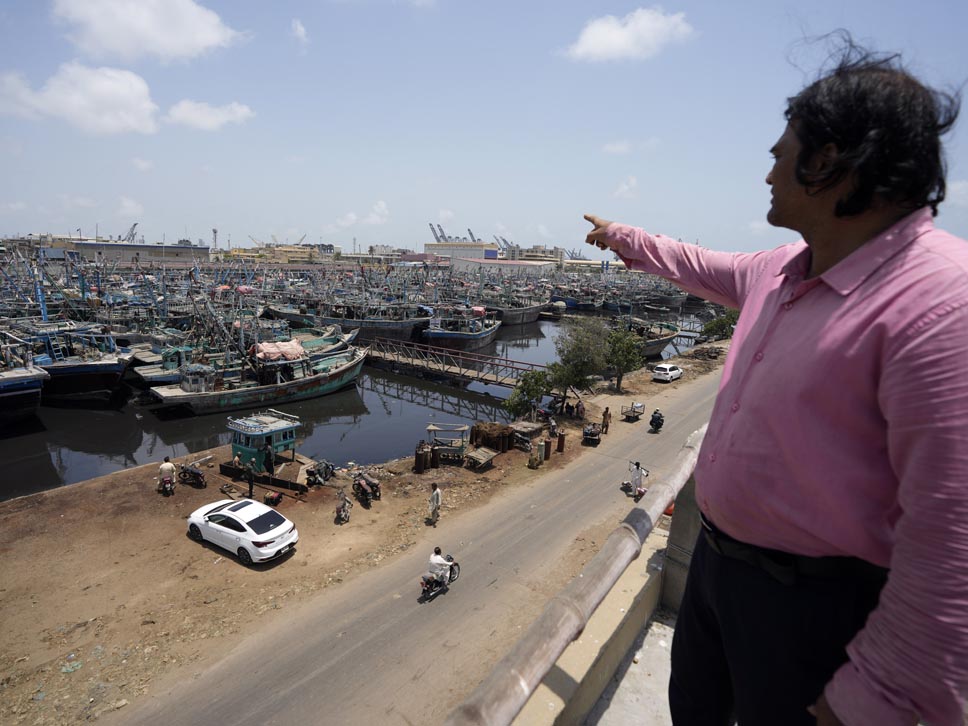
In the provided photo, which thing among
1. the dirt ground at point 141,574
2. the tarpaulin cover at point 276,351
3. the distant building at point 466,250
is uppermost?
the distant building at point 466,250

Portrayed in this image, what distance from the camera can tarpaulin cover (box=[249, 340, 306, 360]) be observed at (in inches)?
938

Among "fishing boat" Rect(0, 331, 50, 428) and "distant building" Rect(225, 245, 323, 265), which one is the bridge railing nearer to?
"fishing boat" Rect(0, 331, 50, 428)

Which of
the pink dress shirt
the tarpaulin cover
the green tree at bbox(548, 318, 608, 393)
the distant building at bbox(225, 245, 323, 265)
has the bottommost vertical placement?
the tarpaulin cover

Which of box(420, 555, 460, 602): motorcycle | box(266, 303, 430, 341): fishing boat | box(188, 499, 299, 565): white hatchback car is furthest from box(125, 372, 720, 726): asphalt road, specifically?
box(266, 303, 430, 341): fishing boat

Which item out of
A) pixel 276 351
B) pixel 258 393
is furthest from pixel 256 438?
pixel 276 351

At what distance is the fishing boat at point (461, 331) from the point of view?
36.8 m

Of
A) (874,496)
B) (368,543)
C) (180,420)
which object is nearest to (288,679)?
(368,543)

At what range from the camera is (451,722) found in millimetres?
1525

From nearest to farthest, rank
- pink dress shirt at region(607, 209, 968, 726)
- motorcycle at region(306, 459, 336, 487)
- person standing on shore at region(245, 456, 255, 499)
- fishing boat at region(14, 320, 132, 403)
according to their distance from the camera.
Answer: pink dress shirt at region(607, 209, 968, 726) → person standing on shore at region(245, 456, 255, 499) → motorcycle at region(306, 459, 336, 487) → fishing boat at region(14, 320, 132, 403)

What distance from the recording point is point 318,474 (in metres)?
13.3

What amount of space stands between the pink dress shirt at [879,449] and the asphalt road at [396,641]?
6.93m

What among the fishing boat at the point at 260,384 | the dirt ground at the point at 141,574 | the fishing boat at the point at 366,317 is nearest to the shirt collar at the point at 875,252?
the dirt ground at the point at 141,574

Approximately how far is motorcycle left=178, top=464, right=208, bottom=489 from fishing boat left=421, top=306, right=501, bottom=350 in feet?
78.7

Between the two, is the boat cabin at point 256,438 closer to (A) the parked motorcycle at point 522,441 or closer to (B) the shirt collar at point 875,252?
(A) the parked motorcycle at point 522,441
